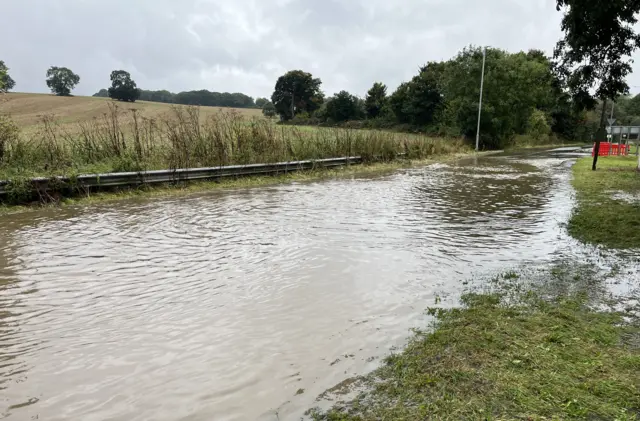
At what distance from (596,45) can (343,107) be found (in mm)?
57694

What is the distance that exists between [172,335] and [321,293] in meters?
1.97

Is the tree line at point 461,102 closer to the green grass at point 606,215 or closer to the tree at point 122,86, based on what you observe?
the green grass at point 606,215

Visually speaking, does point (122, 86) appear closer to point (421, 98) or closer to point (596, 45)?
point (421, 98)

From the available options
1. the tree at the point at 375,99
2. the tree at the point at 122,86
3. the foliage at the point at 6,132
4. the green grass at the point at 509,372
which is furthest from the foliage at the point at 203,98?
the green grass at the point at 509,372

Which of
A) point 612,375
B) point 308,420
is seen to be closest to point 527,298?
point 612,375

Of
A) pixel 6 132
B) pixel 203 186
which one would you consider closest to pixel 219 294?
pixel 203 186

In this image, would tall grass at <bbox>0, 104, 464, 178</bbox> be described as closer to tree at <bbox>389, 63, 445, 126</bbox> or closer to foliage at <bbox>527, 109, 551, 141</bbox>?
tree at <bbox>389, 63, 445, 126</bbox>

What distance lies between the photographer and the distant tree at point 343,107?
217 feet

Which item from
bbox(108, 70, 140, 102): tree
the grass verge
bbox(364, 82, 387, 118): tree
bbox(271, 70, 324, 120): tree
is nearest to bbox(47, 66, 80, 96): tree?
bbox(108, 70, 140, 102): tree

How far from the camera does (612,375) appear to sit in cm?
339

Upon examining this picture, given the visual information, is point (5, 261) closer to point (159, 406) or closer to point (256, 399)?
point (159, 406)

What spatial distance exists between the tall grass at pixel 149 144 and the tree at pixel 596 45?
37.2 ft

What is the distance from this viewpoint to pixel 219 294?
5547 millimetres

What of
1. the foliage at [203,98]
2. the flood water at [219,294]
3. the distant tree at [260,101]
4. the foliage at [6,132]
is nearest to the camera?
the flood water at [219,294]
